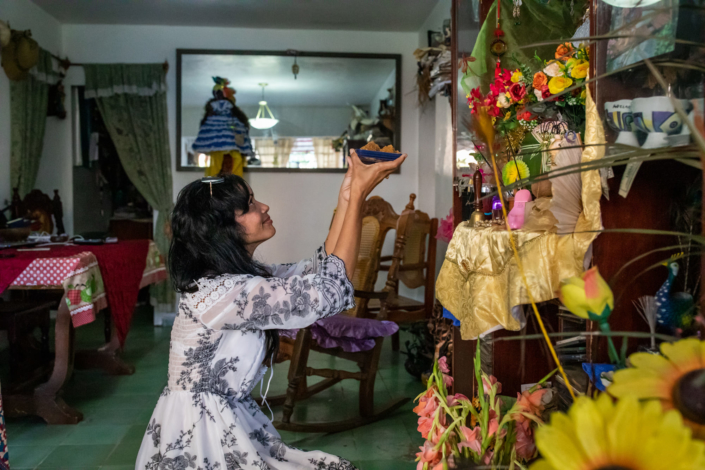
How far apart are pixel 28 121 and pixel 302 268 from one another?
404cm

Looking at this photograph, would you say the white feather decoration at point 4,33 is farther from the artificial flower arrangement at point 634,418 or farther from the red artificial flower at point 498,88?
the artificial flower arrangement at point 634,418

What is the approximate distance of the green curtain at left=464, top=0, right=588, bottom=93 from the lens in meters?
1.97

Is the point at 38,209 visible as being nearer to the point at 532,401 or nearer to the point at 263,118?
the point at 263,118

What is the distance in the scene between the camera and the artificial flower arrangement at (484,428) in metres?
0.89

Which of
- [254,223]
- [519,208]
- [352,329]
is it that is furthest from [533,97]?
[352,329]

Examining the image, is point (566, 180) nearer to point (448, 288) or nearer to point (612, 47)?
point (612, 47)

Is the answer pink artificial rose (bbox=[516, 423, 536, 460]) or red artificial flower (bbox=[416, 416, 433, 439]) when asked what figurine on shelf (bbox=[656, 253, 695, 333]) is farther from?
red artificial flower (bbox=[416, 416, 433, 439])

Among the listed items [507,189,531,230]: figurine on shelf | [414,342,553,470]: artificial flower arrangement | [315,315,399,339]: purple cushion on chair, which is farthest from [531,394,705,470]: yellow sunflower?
[315,315,399,339]: purple cushion on chair

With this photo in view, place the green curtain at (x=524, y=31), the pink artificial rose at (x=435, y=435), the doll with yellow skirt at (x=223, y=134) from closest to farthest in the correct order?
the pink artificial rose at (x=435, y=435) → the green curtain at (x=524, y=31) → the doll with yellow skirt at (x=223, y=134)

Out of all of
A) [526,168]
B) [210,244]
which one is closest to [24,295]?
[210,244]

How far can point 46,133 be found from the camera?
5043mm

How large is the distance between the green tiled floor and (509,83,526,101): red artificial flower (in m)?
1.53

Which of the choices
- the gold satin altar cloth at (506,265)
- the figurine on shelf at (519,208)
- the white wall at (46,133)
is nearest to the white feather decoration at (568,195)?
the gold satin altar cloth at (506,265)

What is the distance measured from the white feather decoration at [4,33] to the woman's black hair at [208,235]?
143 inches
